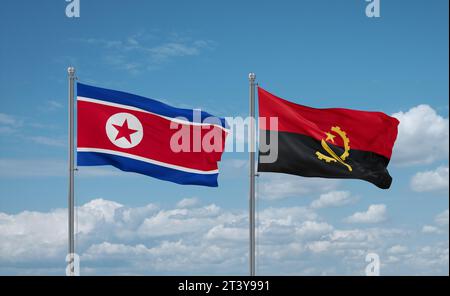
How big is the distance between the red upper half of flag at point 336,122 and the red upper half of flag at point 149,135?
1.83 metres

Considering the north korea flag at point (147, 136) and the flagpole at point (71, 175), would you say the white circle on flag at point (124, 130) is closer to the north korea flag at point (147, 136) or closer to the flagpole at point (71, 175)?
the north korea flag at point (147, 136)

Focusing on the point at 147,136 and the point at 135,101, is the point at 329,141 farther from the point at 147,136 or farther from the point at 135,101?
the point at 135,101

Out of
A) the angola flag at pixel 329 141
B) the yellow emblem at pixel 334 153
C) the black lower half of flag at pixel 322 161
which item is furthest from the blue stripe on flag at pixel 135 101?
the yellow emblem at pixel 334 153

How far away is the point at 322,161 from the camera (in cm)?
2120

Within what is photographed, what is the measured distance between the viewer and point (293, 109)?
21.3m

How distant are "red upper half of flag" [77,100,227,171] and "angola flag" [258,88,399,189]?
6.22 ft

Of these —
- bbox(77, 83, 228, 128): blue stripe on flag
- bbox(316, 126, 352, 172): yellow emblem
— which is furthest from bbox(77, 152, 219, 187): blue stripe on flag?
bbox(316, 126, 352, 172): yellow emblem

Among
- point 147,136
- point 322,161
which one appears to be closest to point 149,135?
point 147,136

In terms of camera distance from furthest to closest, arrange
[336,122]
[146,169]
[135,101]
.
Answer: [336,122] < [135,101] < [146,169]

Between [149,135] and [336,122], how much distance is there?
5853mm

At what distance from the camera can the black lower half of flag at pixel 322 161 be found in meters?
20.8

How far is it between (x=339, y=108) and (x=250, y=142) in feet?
10.9

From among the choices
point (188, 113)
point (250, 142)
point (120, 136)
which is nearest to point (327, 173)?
point (250, 142)
